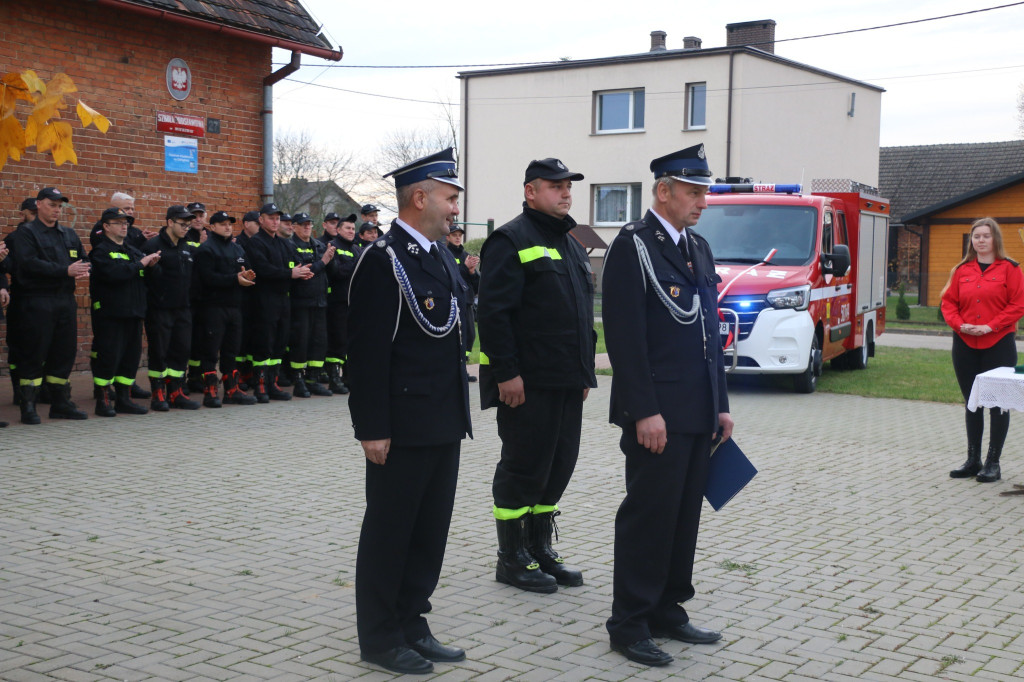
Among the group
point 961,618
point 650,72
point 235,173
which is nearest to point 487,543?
point 961,618

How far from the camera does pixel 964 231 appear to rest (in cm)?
3681

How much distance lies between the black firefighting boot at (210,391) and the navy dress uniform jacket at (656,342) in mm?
7993

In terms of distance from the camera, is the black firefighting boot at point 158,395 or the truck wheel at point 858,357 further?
the truck wheel at point 858,357

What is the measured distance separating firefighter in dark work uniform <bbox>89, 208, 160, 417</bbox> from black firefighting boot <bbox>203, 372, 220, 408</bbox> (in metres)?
1.01

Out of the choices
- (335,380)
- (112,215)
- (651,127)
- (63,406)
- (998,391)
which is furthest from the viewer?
(651,127)

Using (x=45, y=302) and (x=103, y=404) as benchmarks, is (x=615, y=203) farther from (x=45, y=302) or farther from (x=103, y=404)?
(x=45, y=302)

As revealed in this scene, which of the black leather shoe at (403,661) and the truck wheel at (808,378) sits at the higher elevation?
the truck wheel at (808,378)

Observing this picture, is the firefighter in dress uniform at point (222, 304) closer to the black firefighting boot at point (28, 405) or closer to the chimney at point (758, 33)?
the black firefighting boot at point (28, 405)

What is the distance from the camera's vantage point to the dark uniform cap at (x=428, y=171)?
14.4 feet

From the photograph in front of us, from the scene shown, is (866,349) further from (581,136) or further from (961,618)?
(581,136)

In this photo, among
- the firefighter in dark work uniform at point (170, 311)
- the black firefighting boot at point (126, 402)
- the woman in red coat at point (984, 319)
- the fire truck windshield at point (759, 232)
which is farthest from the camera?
the fire truck windshield at point (759, 232)

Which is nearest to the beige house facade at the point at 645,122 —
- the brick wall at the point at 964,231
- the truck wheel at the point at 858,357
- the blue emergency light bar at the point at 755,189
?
the brick wall at the point at 964,231

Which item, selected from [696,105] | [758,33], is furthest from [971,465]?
[758,33]

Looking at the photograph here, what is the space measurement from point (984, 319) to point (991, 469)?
1183 millimetres
